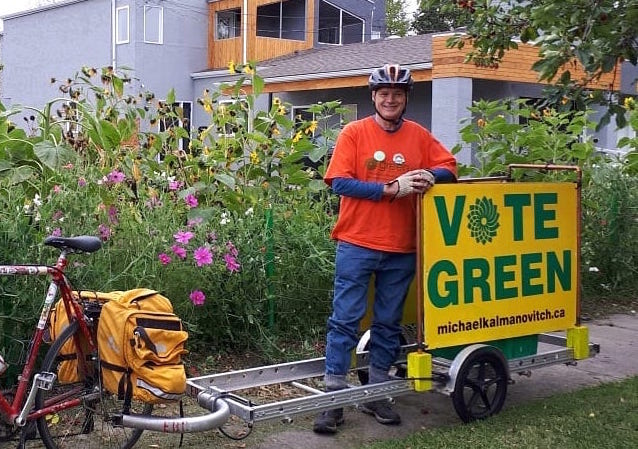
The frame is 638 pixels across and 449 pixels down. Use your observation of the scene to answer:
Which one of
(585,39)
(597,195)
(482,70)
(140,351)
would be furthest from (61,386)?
(482,70)

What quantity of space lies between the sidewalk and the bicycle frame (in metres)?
1.14

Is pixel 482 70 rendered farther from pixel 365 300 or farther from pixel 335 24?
pixel 335 24

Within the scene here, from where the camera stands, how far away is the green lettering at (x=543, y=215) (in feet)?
18.2

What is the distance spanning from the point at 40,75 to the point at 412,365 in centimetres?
3150

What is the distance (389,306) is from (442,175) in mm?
838

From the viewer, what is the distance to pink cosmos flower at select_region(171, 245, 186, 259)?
232 inches

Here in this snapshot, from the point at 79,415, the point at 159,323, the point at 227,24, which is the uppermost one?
the point at 227,24

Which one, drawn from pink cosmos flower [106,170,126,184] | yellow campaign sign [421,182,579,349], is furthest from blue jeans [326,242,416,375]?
pink cosmos flower [106,170,126,184]

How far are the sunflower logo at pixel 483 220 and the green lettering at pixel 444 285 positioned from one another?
27 cm

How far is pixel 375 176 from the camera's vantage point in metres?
5.19

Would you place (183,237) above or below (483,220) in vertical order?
below

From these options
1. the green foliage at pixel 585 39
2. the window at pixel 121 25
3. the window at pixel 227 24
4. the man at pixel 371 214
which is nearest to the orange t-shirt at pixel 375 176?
the man at pixel 371 214

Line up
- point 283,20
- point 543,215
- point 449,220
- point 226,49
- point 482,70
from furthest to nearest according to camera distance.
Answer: point 283,20 → point 226,49 → point 482,70 → point 543,215 → point 449,220

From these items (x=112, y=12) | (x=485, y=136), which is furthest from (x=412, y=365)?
(x=112, y=12)
